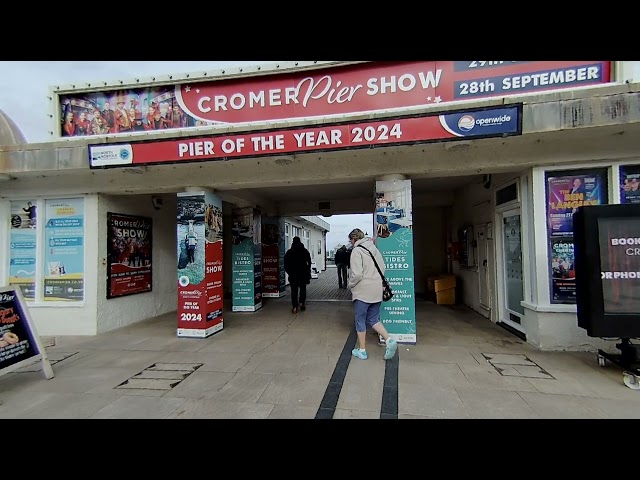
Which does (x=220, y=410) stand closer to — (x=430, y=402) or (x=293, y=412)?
(x=293, y=412)

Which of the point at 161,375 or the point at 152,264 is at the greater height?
the point at 152,264

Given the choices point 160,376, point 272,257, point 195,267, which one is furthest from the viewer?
point 272,257

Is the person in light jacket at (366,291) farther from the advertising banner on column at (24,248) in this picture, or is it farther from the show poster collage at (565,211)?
the advertising banner on column at (24,248)

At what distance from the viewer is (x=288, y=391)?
10.6 feet

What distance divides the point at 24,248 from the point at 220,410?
608cm

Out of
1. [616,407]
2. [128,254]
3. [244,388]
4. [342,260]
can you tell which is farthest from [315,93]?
[342,260]

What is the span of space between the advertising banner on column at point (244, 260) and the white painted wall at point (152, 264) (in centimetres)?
171

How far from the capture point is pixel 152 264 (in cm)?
711

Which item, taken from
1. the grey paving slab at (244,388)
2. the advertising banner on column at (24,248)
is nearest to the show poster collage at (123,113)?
the advertising banner on column at (24,248)

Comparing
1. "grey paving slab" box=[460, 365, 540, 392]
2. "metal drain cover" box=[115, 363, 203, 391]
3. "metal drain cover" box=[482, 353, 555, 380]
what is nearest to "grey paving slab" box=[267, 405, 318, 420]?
"metal drain cover" box=[115, 363, 203, 391]

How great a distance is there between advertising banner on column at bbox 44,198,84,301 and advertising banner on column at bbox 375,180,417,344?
19.1 ft

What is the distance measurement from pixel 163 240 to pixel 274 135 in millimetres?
4842

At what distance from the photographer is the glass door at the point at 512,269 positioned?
210 inches
